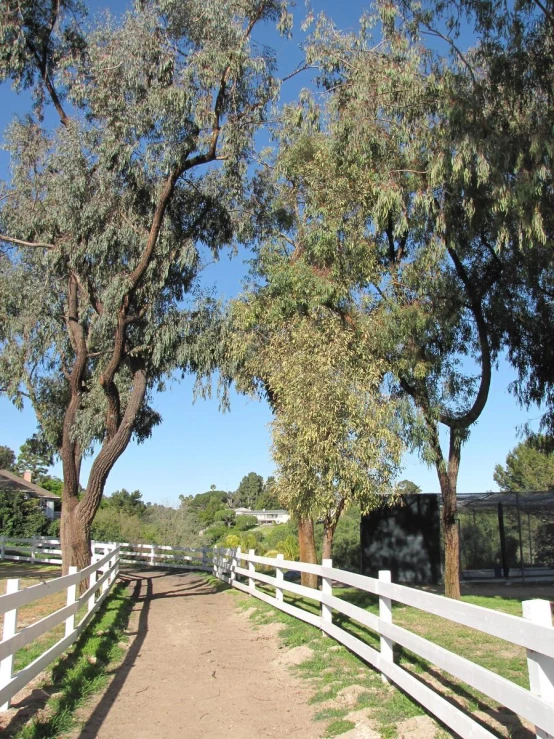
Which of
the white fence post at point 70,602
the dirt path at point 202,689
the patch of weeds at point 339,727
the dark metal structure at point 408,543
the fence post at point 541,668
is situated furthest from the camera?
the dark metal structure at point 408,543

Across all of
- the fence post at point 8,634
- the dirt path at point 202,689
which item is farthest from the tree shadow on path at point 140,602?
the fence post at point 8,634

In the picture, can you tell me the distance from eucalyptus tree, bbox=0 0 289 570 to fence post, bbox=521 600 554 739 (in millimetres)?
11947

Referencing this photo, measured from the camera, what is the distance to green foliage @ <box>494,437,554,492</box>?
173ft

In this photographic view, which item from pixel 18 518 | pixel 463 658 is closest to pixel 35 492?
pixel 18 518

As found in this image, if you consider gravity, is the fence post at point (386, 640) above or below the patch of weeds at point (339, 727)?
above

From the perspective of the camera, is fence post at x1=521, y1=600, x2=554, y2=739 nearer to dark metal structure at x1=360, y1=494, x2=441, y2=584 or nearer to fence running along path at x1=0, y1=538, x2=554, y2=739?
fence running along path at x1=0, y1=538, x2=554, y2=739

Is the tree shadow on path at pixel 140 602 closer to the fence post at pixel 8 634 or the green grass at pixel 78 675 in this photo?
the green grass at pixel 78 675

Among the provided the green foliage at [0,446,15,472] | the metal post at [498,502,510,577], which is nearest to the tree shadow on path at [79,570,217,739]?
the metal post at [498,502,510,577]

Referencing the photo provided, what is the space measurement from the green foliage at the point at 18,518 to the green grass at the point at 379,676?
29892 mm

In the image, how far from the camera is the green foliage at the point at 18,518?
36219mm

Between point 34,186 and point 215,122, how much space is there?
5093 mm

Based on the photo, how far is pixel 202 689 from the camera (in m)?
6.50

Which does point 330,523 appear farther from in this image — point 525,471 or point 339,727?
point 525,471

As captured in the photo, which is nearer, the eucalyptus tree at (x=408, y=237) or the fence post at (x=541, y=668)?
the fence post at (x=541, y=668)
